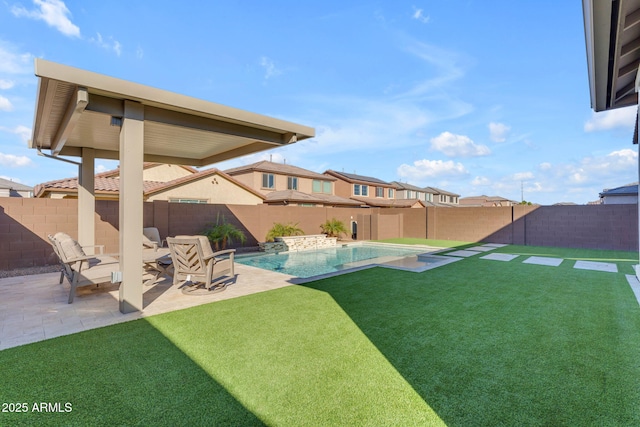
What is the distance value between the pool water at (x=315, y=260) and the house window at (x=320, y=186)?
43.8 ft

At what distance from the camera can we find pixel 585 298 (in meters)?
5.36

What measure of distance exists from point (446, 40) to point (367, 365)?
14.6 metres

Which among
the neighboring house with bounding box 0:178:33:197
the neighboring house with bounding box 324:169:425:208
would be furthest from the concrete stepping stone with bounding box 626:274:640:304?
the neighboring house with bounding box 0:178:33:197

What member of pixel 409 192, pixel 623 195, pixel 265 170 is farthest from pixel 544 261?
pixel 409 192

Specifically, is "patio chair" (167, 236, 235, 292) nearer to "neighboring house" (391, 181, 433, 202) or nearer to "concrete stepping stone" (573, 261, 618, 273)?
"concrete stepping stone" (573, 261, 618, 273)

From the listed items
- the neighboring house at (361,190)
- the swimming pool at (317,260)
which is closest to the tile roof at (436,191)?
the neighboring house at (361,190)

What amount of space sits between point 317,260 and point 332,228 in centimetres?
560

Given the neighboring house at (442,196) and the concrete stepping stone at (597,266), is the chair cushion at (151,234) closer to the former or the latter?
the concrete stepping stone at (597,266)

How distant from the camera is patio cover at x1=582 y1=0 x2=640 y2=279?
11.7 feet

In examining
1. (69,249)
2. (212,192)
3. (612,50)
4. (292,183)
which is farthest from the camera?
(292,183)

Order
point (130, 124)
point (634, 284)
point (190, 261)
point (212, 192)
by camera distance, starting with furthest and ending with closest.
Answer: point (212, 192), point (634, 284), point (190, 261), point (130, 124)

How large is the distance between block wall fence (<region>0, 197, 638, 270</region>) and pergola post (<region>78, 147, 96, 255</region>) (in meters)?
Result: 1.15

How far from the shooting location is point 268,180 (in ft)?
80.9

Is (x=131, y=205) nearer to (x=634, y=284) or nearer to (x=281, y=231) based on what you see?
(x=634, y=284)
